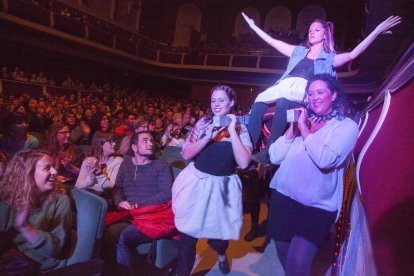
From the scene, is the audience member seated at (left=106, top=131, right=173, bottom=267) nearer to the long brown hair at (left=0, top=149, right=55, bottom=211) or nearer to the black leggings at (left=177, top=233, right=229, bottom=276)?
the black leggings at (left=177, top=233, right=229, bottom=276)

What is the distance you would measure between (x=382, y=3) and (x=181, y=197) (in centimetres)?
279

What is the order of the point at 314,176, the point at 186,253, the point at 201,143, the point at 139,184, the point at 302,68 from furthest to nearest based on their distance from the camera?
the point at 139,184 → the point at 302,68 → the point at 186,253 → the point at 201,143 → the point at 314,176

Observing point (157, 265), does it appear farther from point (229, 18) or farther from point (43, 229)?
point (229, 18)

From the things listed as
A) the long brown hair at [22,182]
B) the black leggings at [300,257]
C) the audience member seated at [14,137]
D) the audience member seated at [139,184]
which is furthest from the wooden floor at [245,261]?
the audience member seated at [14,137]

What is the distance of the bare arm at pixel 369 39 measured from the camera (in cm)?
180

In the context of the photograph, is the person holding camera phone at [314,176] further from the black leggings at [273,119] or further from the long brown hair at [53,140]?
the long brown hair at [53,140]

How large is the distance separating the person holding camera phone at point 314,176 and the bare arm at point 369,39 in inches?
17.5

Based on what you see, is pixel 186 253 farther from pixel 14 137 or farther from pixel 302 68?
pixel 14 137

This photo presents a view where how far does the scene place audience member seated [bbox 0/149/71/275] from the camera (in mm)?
1647

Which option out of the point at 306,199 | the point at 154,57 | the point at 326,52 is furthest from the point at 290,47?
the point at 154,57

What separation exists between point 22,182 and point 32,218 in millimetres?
214

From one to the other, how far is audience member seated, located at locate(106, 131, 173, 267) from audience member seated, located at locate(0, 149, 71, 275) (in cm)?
47

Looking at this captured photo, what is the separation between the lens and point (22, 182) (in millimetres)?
1793

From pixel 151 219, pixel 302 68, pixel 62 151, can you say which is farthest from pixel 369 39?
pixel 62 151
